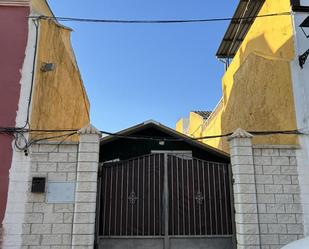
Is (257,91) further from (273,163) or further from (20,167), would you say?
(20,167)

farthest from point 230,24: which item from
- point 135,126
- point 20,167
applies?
point 20,167

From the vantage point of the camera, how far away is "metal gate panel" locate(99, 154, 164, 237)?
25.0 ft

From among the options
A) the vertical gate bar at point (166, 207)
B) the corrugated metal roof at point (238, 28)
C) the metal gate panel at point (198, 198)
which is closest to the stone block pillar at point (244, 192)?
the metal gate panel at point (198, 198)

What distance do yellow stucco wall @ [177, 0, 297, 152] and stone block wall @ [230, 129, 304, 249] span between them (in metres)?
0.70

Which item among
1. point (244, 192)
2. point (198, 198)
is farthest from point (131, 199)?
point (244, 192)

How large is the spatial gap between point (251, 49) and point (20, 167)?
7.39 meters

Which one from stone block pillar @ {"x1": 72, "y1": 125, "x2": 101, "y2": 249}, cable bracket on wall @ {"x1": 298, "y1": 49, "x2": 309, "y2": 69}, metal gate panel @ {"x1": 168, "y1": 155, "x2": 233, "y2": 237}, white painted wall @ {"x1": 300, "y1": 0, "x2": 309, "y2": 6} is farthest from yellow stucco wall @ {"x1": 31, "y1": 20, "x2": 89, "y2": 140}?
white painted wall @ {"x1": 300, "y1": 0, "x2": 309, "y2": 6}

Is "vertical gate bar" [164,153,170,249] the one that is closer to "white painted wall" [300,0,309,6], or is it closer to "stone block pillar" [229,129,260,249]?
"stone block pillar" [229,129,260,249]

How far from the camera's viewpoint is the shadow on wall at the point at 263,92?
8445 mm

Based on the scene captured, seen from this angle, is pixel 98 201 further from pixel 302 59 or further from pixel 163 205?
pixel 302 59

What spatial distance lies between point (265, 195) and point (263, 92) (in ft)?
11.5

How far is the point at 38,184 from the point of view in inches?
282

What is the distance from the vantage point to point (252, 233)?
7145 mm

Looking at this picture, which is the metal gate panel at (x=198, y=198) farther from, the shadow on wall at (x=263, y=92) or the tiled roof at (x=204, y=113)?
the tiled roof at (x=204, y=113)
